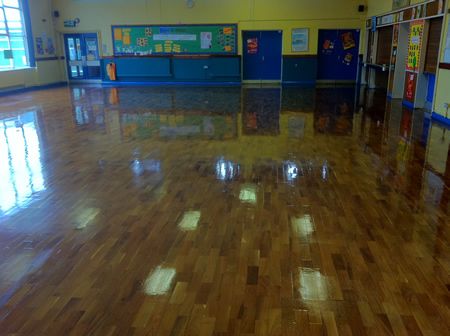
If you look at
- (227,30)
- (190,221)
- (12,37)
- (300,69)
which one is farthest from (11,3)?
(190,221)

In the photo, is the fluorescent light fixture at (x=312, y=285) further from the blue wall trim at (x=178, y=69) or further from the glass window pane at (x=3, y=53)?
the glass window pane at (x=3, y=53)

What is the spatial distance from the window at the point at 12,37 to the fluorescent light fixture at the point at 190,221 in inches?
480

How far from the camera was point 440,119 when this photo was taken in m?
7.88

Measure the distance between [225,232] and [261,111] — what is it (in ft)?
19.9

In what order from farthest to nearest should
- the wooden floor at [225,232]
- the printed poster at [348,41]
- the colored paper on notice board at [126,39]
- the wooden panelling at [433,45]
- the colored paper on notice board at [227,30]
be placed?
the colored paper on notice board at [126,39]
the colored paper on notice board at [227,30]
the printed poster at [348,41]
the wooden panelling at [433,45]
the wooden floor at [225,232]

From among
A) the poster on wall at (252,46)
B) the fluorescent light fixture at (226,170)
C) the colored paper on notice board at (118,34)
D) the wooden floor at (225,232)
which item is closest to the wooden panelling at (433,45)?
the wooden floor at (225,232)

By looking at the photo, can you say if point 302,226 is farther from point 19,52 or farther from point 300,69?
point 19,52

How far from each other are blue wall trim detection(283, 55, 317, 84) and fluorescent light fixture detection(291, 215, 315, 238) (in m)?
12.1

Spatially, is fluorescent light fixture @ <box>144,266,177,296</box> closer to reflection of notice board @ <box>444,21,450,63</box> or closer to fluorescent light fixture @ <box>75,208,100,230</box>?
fluorescent light fixture @ <box>75,208,100,230</box>

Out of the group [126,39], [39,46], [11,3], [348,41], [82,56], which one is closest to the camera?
[11,3]

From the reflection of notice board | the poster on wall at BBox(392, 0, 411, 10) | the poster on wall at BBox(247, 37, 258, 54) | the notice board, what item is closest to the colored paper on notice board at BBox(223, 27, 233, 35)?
the notice board

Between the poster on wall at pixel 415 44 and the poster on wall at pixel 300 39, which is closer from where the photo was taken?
the poster on wall at pixel 415 44

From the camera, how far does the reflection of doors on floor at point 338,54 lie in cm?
1455

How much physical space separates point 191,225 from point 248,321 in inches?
50.6
